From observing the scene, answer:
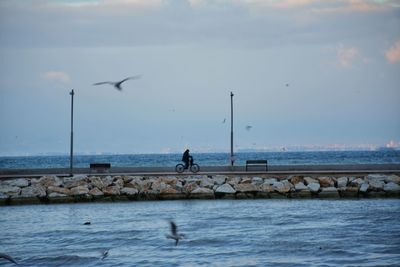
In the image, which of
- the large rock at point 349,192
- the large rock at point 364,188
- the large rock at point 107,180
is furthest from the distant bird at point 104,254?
the large rock at point 364,188

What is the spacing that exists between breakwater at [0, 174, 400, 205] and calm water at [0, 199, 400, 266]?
115cm

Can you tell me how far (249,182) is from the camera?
32531 millimetres

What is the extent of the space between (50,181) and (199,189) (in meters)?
6.81

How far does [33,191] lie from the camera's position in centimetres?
3112

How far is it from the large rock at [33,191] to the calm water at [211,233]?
1.11 m

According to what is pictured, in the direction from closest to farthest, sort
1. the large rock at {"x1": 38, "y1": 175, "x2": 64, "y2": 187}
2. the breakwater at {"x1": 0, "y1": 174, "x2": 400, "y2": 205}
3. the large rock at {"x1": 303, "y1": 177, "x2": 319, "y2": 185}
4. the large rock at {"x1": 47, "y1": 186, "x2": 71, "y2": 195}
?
1. the breakwater at {"x1": 0, "y1": 174, "x2": 400, "y2": 205}
2. the large rock at {"x1": 47, "y1": 186, "x2": 71, "y2": 195}
3. the large rock at {"x1": 303, "y1": 177, "x2": 319, "y2": 185}
4. the large rock at {"x1": 38, "y1": 175, "x2": 64, "y2": 187}

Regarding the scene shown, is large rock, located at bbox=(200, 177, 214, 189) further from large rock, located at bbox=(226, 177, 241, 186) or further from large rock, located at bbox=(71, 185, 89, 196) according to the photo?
large rock, located at bbox=(71, 185, 89, 196)

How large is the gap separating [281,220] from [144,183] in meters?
10.2

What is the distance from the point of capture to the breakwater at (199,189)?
31.2 m

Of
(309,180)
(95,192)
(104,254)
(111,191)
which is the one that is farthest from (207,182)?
(104,254)

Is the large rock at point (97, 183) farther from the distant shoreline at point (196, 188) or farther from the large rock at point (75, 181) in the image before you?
the large rock at point (75, 181)

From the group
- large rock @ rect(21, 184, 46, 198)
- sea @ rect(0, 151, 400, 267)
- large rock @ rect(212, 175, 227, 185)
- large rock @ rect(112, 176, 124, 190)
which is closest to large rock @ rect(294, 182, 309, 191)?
sea @ rect(0, 151, 400, 267)

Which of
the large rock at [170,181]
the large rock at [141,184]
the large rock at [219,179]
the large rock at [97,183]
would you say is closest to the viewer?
the large rock at [141,184]

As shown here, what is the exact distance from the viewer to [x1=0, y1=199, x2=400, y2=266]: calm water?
1722 centimetres
